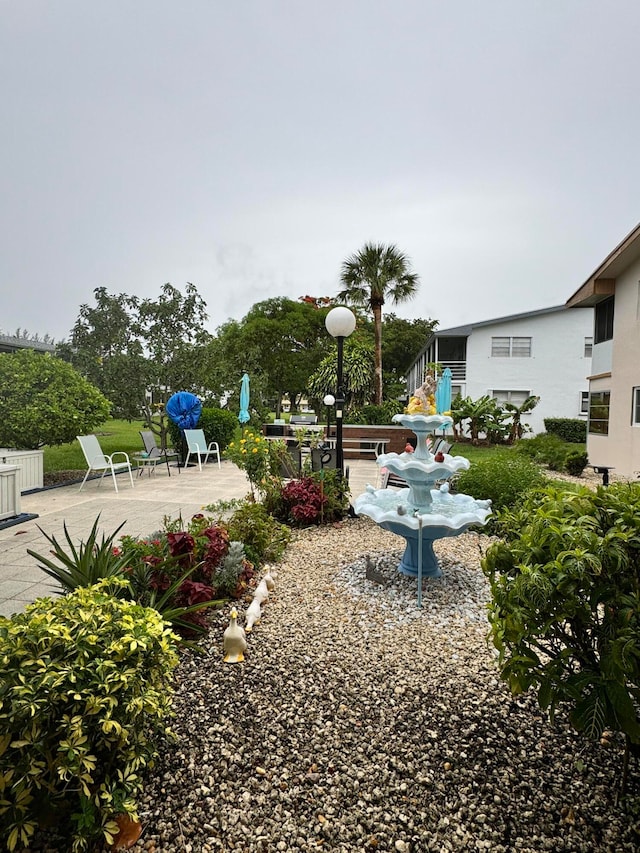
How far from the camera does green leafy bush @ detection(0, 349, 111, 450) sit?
8453 millimetres

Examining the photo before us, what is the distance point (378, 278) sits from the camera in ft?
66.0

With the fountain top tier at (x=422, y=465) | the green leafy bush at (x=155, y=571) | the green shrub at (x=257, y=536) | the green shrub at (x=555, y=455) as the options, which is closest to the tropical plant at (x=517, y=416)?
the green shrub at (x=555, y=455)

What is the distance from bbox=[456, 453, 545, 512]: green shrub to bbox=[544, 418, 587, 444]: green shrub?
15.6m

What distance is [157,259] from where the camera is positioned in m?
15.0

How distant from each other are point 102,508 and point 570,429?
20.1 m

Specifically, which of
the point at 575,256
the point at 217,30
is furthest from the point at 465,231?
the point at 217,30

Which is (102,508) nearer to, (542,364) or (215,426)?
(215,426)

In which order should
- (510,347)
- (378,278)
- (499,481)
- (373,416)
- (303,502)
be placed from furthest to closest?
(510,347), (378,278), (373,416), (499,481), (303,502)

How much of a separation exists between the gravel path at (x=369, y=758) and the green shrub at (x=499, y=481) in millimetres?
3694

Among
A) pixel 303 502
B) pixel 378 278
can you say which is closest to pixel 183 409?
pixel 303 502

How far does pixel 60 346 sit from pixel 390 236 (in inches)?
549

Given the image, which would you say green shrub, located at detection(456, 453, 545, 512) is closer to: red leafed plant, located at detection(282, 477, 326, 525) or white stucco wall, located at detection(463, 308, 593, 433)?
red leafed plant, located at detection(282, 477, 326, 525)

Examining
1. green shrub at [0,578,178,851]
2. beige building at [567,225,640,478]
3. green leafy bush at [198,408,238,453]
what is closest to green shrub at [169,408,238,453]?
green leafy bush at [198,408,238,453]

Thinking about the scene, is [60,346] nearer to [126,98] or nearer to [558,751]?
[126,98]
